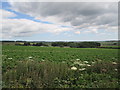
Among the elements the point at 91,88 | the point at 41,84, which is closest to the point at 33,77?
the point at 41,84

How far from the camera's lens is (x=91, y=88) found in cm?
404

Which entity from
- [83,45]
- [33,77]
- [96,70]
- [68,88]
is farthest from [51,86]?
[83,45]

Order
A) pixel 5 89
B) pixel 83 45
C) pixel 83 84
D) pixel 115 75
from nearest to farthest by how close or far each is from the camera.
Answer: pixel 5 89 < pixel 83 84 < pixel 115 75 < pixel 83 45

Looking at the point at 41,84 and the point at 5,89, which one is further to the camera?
the point at 41,84

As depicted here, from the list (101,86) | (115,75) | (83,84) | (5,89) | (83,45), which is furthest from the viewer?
(83,45)

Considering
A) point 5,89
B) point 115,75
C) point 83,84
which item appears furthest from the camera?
point 115,75

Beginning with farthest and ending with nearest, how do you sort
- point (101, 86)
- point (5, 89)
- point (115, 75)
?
1. point (115, 75)
2. point (101, 86)
3. point (5, 89)

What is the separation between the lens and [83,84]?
14.8ft

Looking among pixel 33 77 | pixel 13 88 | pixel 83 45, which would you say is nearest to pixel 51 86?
pixel 33 77

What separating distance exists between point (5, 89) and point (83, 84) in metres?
3.46

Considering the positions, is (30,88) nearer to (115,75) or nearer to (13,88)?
(13,88)

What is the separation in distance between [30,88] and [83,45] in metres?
76.0

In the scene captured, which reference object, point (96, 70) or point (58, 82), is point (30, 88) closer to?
point (58, 82)

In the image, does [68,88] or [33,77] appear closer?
[68,88]
